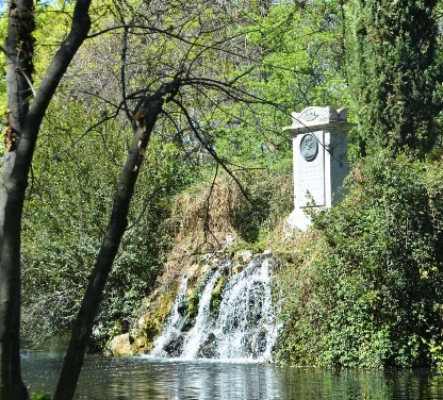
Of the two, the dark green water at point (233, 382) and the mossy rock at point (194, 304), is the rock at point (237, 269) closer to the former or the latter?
the mossy rock at point (194, 304)

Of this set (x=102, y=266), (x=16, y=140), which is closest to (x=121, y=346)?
(x=16, y=140)

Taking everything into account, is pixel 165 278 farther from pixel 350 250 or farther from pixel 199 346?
pixel 350 250

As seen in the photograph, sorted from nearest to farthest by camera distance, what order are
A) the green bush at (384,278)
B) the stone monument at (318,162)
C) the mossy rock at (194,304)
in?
1. the green bush at (384,278)
2. the mossy rock at (194,304)
3. the stone monument at (318,162)

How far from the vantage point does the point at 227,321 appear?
60.2ft

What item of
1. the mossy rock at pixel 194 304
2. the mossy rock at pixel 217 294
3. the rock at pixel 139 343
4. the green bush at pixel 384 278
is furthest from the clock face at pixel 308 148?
the rock at pixel 139 343

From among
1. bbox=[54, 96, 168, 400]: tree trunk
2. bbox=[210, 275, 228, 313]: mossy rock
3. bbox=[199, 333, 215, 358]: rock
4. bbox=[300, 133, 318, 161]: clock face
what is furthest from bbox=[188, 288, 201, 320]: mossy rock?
bbox=[54, 96, 168, 400]: tree trunk

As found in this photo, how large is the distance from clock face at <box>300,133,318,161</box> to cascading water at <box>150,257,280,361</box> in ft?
11.2

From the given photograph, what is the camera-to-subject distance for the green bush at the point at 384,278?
14148 mm

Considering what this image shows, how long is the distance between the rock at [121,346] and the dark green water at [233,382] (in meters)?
3.09

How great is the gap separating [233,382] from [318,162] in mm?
8785

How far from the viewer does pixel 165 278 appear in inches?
807

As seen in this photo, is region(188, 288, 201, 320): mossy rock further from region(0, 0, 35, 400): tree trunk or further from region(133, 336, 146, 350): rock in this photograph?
region(0, 0, 35, 400): tree trunk

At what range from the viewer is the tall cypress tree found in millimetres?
22656

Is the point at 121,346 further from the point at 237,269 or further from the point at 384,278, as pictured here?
the point at 384,278
